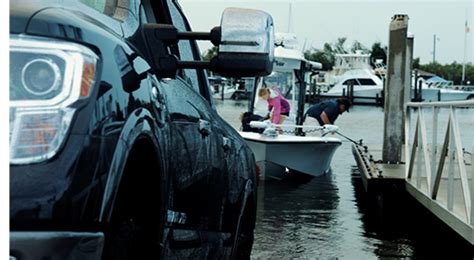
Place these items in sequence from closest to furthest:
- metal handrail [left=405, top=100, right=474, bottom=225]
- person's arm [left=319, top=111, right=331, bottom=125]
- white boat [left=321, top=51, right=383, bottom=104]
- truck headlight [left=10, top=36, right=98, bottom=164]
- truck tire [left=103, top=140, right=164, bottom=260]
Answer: truck headlight [left=10, top=36, right=98, bottom=164]
truck tire [left=103, top=140, right=164, bottom=260]
metal handrail [left=405, top=100, right=474, bottom=225]
person's arm [left=319, top=111, right=331, bottom=125]
white boat [left=321, top=51, right=383, bottom=104]

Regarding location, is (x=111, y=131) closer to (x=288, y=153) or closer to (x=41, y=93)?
(x=41, y=93)

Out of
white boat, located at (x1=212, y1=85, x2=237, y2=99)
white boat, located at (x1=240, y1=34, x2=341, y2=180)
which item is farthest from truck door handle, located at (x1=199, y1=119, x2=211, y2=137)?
white boat, located at (x1=212, y1=85, x2=237, y2=99)

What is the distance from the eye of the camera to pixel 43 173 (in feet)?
6.59

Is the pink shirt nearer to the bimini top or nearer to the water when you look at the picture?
the bimini top

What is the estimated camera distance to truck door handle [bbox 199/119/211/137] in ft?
12.6

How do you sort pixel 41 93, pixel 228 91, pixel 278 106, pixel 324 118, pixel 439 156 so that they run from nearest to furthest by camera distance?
pixel 41 93 < pixel 439 156 < pixel 278 106 < pixel 324 118 < pixel 228 91

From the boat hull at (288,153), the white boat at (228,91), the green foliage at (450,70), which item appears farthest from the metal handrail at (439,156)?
the green foliage at (450,70)

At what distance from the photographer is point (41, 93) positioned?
2059mm

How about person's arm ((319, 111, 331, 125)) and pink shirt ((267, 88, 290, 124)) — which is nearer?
pink shirt ((267, 88, 290, 124))

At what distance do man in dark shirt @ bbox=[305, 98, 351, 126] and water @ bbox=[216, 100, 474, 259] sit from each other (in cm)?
287

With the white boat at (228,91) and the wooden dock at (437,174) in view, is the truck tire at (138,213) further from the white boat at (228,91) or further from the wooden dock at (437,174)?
the white boat at (228,91)

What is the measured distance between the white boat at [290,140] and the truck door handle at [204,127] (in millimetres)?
10995

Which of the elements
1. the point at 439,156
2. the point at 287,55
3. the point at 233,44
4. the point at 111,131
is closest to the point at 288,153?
the point at 287,55

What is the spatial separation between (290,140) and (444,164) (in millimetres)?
6820
